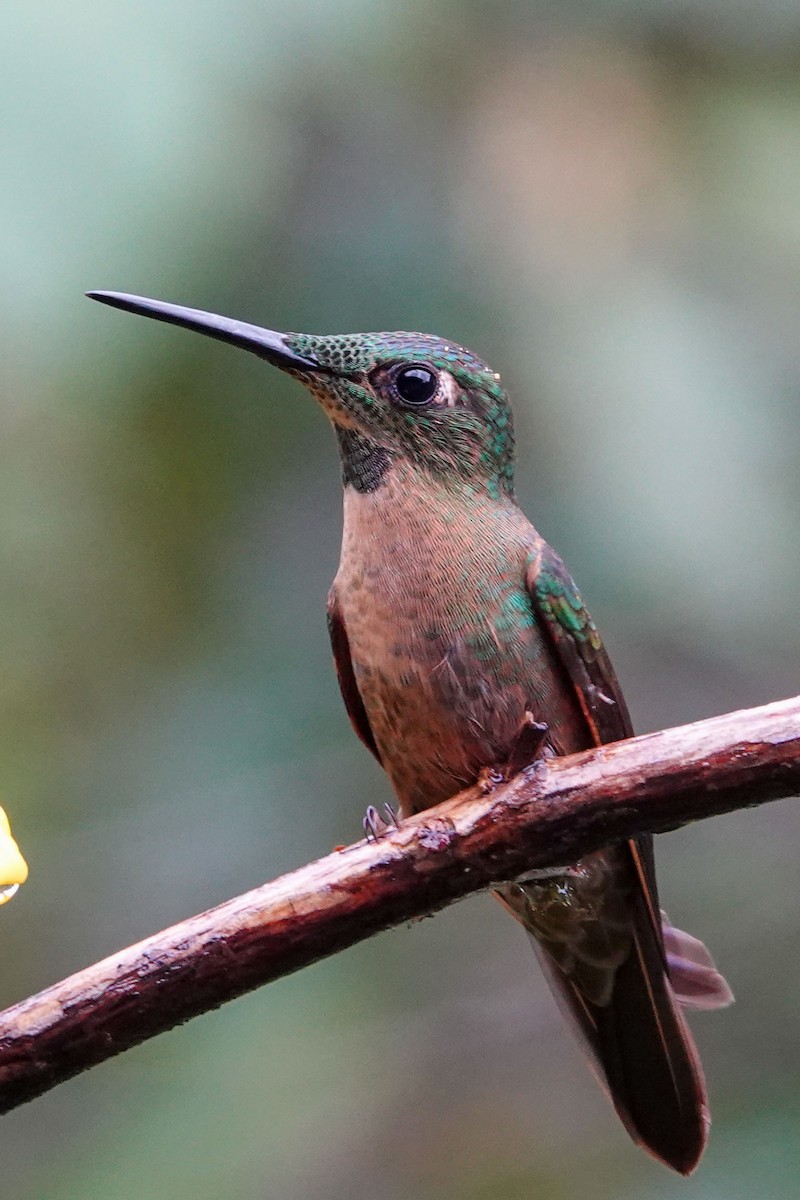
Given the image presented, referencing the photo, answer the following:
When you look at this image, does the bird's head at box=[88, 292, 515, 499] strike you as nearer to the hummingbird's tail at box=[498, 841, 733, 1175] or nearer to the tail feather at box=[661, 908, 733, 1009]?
the hummingbird's tail at box=[498, 841, 733, 1175]

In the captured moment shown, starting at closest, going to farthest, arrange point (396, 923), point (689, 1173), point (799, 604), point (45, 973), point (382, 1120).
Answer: point (396, 923), point (689, 1173), point (799, 604), point (382, 1120), point (45, 973)

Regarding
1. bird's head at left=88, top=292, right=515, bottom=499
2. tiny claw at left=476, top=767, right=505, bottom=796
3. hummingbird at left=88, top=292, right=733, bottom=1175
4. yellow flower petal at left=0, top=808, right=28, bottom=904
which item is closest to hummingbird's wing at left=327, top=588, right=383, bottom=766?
hummingbird at left=88, top=292, right=733, bottom=1175

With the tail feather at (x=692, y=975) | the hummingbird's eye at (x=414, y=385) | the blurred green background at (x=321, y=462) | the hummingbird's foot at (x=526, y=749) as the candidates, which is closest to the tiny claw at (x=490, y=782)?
the hummingbird's foot at (x=526, y=749)

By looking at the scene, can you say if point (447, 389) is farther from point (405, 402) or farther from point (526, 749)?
point (526, 749)

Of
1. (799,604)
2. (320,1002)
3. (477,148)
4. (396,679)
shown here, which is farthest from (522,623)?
(477,148)

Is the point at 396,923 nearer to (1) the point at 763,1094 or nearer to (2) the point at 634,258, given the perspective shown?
(1) the point at 763,1094

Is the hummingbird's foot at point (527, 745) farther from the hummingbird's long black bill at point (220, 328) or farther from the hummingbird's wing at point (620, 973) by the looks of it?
the hummingbird's long black bill at point (220, 328)
